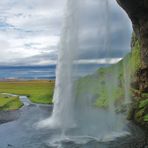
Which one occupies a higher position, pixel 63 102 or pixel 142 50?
pixel 142 50

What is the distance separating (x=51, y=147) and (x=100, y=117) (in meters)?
17.2

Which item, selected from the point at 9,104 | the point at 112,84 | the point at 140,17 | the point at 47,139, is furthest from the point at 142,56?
the point at 9,104

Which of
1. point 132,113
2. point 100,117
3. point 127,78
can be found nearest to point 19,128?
point 100,117

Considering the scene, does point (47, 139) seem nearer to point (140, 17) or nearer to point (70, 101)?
point (70, 101)

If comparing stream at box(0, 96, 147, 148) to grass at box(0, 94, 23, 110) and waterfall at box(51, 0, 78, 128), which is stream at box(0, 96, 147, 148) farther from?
grass at box(0, 94, 23, 110)

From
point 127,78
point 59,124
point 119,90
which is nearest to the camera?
point 59,124

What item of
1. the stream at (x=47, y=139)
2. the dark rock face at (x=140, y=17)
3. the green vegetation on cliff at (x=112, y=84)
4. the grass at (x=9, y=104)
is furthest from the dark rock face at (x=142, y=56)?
the grass at (x=9, y=104)

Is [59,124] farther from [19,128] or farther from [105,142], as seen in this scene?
[105,142]

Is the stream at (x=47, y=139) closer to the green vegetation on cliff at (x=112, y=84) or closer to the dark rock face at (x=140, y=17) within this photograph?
the green vegetation on cliff at (x=112, y=84)

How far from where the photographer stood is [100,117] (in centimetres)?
5134

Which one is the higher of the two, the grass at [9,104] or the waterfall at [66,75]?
the waterfall at [66,75]

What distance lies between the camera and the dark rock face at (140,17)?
154 feet

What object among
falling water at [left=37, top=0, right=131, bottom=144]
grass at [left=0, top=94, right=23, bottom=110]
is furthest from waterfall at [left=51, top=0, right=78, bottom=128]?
grass at [left=0, top=94, right=23, bottom=110]

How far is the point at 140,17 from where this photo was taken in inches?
1982
